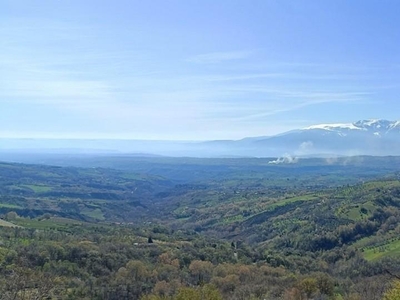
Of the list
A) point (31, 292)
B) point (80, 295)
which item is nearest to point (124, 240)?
point (80, 295)

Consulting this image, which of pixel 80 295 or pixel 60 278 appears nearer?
pixel 80 295

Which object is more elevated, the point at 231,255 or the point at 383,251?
the point at 231,255

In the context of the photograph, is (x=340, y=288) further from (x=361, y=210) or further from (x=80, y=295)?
(x=361, y=210)

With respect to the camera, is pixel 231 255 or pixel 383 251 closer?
pixel 231 255

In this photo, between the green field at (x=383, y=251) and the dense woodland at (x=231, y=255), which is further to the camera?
the green field at (x=383, y=251)

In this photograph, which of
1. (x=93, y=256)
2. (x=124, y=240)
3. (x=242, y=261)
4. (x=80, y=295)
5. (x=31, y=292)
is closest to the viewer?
(x=31, y=292)

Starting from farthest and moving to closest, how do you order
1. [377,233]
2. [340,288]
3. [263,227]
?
[263,227] < [377,233] < [340,288]

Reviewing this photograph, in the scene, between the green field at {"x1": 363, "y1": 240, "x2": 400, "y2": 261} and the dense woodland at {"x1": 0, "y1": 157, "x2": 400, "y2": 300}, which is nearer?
the dense woodland at {"x1": 0, "y1": 157, "x2": 400, "y2": 300}

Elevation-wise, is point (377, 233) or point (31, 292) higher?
point (31, 292)

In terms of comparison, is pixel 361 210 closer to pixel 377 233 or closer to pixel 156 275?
pixel 377 233

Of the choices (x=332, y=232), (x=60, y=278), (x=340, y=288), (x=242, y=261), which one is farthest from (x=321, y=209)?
(x=60, y=278)
